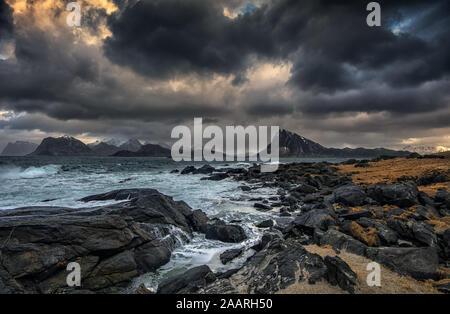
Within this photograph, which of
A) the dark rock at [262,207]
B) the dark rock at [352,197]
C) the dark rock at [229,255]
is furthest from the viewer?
the dark rock at [262,207]

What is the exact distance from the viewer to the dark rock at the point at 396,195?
32.8 feet

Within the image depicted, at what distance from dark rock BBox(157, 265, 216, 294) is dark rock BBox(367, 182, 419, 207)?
10.4 meters

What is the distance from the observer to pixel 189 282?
5180 millimetres

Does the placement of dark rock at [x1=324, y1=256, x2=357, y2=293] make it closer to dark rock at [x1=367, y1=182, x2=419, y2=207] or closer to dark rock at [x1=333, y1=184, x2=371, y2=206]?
dark rock at [x1=367, y1=182, x2=419, y2=207]

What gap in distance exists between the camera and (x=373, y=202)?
11.2 m

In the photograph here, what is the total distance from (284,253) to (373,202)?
28.8 feet

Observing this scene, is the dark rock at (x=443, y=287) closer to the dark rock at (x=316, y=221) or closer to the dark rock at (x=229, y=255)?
the dark rock at (x=316, y=221)

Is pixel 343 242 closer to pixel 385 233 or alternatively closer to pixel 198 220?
pixel 385 233

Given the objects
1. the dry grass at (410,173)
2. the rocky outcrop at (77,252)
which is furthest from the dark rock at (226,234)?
the dry grass at (410,173)

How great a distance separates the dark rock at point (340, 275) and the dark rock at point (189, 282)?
9.00ft

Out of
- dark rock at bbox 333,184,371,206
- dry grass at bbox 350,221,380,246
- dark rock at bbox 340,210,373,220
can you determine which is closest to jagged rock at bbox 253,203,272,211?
dark rock at bbox 333,184,371,206

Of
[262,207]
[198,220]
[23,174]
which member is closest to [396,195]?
[262,207]

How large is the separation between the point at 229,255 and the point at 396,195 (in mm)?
9473
